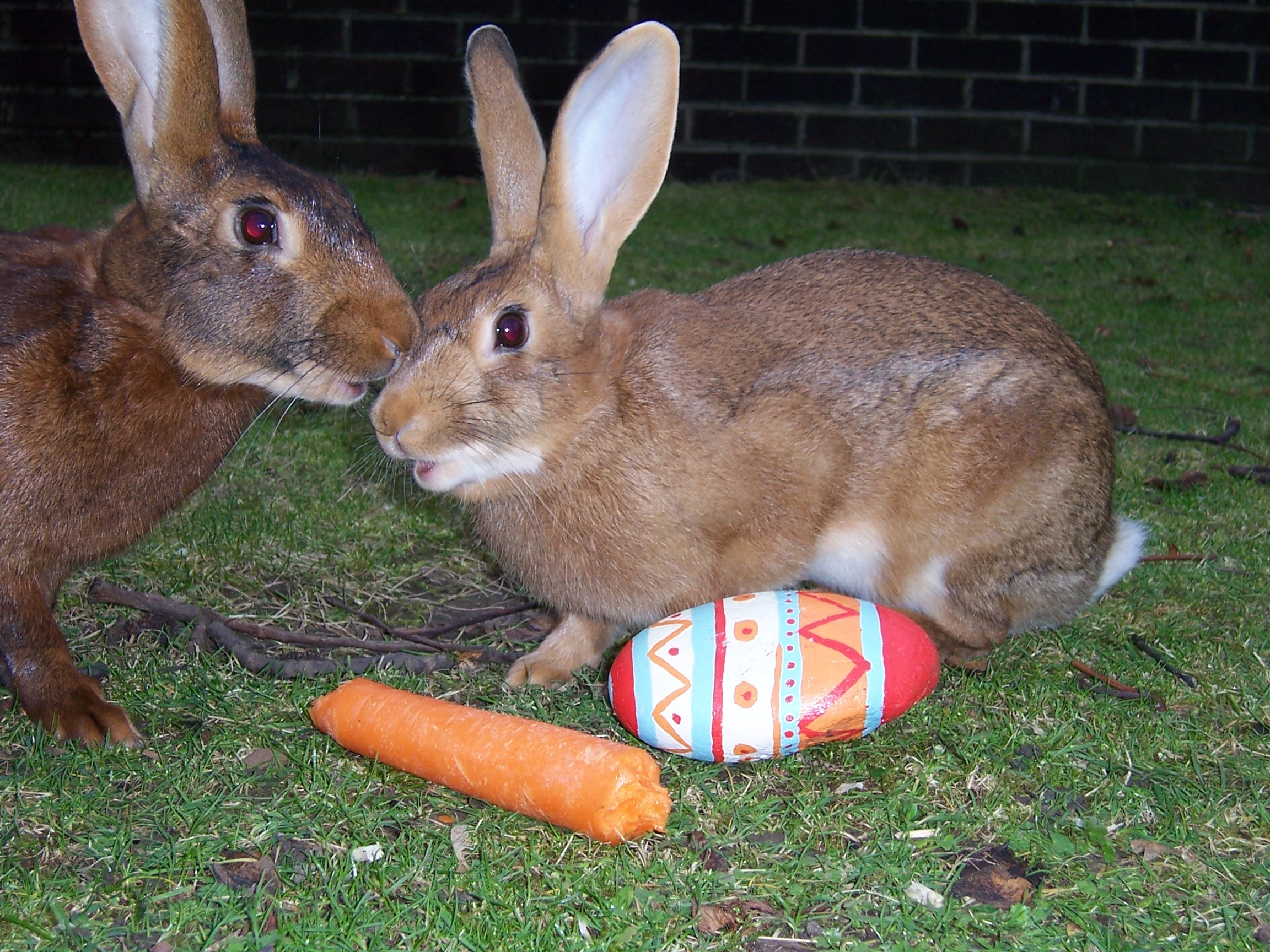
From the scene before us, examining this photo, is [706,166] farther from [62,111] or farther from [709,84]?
[62,111]

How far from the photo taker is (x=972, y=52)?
8133 millimetres

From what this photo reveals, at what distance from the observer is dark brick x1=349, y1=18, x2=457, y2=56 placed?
8.18 metres

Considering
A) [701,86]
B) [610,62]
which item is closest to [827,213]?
[701,86]

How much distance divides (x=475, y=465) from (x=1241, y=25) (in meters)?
7.65

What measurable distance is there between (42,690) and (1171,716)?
2162mm

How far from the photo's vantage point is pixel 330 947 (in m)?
1.76

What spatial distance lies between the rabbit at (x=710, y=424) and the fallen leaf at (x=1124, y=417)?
1504 millimetres

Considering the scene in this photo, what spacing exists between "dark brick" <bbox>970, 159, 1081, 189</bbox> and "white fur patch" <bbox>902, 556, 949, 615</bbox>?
20.7 ft

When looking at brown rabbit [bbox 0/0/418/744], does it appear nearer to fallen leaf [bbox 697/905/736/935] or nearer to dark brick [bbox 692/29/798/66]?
fallen leaf [bbox 697/905/736/935]

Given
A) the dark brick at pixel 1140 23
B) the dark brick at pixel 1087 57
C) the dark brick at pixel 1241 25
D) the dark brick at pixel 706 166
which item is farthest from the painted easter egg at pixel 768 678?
the dark brick at pixel 1241 25

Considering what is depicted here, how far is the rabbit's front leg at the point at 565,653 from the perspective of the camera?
2.64m

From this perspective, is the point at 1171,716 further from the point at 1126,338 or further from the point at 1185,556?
the point at 1126,338

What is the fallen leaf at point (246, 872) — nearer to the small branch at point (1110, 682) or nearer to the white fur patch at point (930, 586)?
the white fur patch at point (930, 586)

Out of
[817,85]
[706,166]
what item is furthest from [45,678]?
[817,85]
